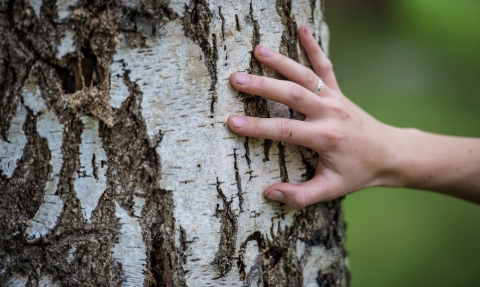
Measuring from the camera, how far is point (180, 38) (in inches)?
36.4

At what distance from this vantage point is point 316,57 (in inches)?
44.6

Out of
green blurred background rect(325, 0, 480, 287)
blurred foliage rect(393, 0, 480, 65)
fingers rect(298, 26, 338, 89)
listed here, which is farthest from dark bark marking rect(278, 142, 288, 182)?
blurred foliage rect(393, 0, 480, 65)

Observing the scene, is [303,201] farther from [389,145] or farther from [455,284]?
[455,284]

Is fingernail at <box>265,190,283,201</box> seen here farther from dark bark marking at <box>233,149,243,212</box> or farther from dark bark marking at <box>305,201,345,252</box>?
dark bark marking at <box>305,201,345,252</box>

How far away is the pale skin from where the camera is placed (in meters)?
0.99

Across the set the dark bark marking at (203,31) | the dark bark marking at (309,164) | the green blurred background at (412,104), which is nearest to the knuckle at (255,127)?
the dark bark marking at (203,31)

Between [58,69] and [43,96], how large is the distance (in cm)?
7

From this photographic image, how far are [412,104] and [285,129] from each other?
11.1ft

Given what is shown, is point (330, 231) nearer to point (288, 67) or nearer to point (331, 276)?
point (331, 276)

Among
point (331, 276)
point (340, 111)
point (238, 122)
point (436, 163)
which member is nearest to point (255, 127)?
point (238, 122)

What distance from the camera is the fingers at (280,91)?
3.16ft

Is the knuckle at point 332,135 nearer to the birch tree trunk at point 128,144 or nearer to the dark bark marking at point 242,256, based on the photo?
the birch tree trunk at point 128,144

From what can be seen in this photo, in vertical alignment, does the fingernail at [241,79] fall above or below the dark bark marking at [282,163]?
above

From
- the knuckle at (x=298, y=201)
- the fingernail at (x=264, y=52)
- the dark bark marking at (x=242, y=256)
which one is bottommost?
the dark bark marking at (x=242, y=256)
